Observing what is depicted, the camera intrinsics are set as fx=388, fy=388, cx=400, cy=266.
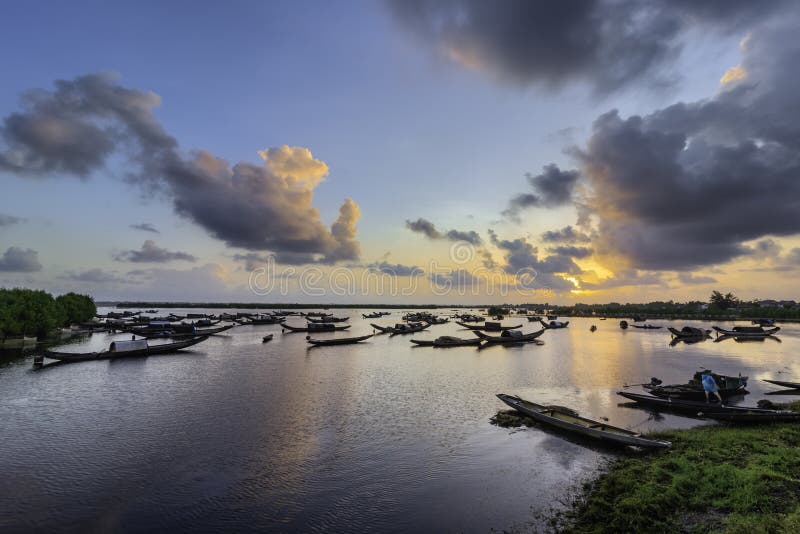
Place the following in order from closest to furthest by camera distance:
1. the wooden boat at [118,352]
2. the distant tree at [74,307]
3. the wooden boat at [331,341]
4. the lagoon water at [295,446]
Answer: the lagoon water at [295,446], the wooden boat at [118,352], the wooden boat at [331,341], the distant tree at [74,307]

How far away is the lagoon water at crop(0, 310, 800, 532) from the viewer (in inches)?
496

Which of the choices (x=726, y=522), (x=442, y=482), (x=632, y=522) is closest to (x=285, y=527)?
(x=442, y=482)

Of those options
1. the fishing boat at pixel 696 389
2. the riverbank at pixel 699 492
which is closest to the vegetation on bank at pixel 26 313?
the riverbank at pixel 699 492

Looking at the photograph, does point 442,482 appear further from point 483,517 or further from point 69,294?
point 69,294

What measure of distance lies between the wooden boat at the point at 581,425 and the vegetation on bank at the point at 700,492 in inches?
30.2

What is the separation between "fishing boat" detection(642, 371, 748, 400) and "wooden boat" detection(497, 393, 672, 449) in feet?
28.6

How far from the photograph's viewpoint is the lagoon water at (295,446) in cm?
1261

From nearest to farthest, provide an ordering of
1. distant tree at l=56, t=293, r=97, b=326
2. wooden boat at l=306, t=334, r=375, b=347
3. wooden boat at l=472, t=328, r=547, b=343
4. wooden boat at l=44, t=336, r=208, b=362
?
wooden boat at l=44, t=336, r=208, b=362 → wooden boat at l=306, t=334, r=375, b=347 → wooden boat at l=472, t=328, r=547, b=343 → distant tree at l=56, t=293, r=97, b=326

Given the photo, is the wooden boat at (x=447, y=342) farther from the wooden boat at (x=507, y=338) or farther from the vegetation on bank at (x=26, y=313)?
the vegetation on bank at (x=26, y=313)

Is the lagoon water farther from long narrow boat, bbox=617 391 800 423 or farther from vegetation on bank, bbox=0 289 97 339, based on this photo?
vegetation on bank, bbox=0 289 97 339

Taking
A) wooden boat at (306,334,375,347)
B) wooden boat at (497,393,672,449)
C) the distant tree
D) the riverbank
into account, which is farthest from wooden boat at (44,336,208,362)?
the riverbank

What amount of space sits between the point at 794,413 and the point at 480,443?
1572cm

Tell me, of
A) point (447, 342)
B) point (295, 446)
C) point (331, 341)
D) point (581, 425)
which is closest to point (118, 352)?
point (331, 341)

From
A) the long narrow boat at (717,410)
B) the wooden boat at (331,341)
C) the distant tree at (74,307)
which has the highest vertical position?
the distant tree at (74,307)
